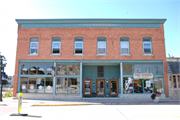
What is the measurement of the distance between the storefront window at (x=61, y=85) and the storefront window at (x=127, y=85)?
22.3 feet

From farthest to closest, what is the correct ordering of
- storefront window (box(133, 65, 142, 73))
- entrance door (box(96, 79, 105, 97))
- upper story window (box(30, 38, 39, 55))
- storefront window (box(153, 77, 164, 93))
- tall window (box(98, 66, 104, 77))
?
tall window (box(98, 66, 104, 77)), entrance door (box(96, 79, 105, 97)), upper story window (box(30, 38, 39, 55)), storefront window (box(133, 65, 142, 73)), storefront window (box(153, 77, 164, 93))

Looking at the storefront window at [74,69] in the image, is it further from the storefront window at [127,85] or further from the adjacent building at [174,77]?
the adjacent building at [174,77]

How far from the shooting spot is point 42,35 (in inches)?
749

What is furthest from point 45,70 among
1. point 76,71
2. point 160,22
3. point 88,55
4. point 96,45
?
point 160,22

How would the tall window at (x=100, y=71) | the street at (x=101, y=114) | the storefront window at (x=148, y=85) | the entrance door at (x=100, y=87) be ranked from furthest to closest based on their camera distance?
the tall window at (x=100, y=71), the entrance door at (x=100, y=87), the storefront window at (x=148, y=85), the street at (x=101, y=114)

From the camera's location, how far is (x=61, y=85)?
1823 cm

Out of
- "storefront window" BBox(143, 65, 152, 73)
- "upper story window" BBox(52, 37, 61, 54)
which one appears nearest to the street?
"storefront window" BBox(143, 65, 152, 73)

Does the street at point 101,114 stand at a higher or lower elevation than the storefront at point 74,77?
lower

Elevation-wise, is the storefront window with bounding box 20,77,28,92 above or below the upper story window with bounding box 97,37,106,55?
below

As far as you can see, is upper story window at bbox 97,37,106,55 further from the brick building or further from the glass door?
the glass door

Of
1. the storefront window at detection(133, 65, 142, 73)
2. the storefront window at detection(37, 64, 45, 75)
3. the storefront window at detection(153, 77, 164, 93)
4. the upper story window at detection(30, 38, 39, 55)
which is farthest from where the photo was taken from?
the upper story window at detection(30, 38, 39, 55)

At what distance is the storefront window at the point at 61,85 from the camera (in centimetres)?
1812

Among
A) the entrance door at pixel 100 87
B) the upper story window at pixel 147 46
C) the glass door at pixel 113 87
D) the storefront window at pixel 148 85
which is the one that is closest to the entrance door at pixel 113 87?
the glass door at pixel 113 87

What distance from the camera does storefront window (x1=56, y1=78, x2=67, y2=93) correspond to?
1812 cm
